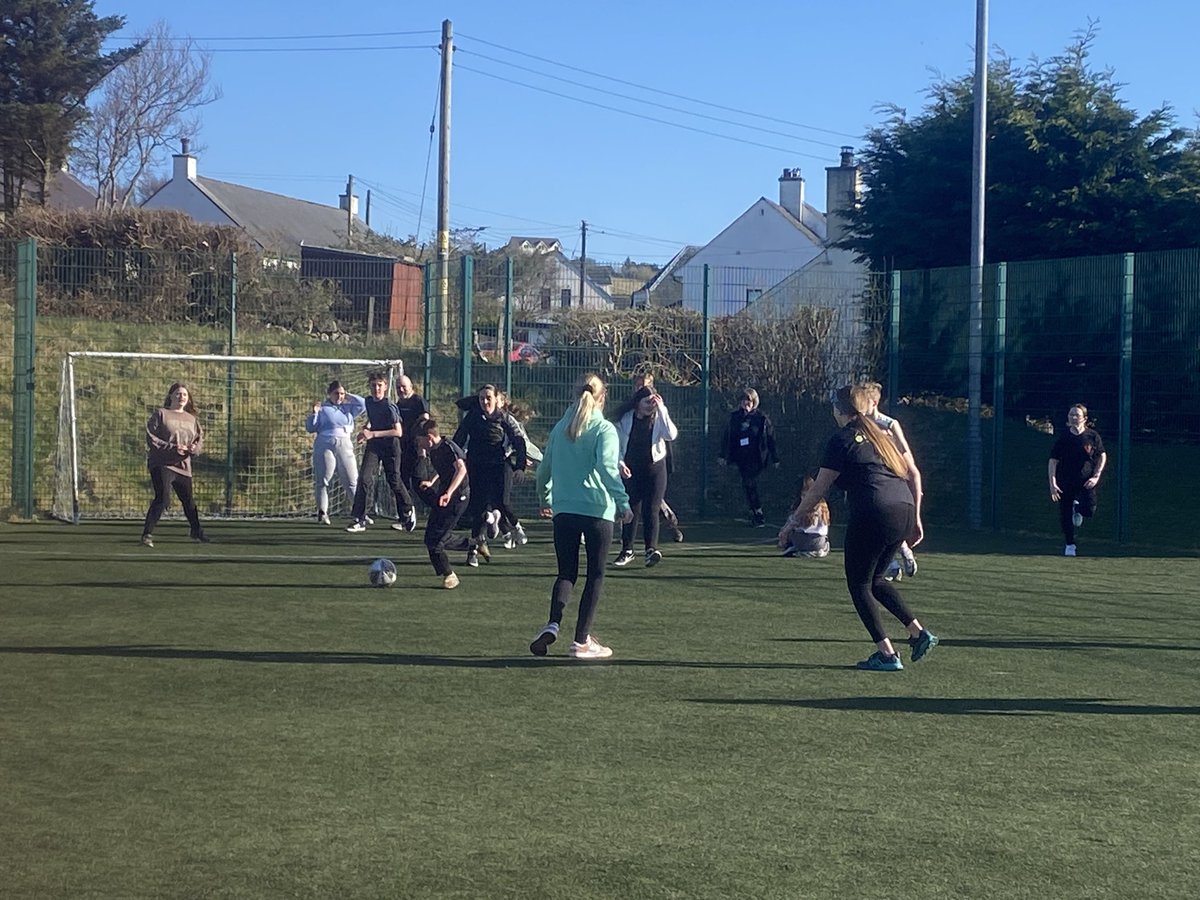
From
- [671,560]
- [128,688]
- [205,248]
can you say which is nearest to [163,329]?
[205,248]

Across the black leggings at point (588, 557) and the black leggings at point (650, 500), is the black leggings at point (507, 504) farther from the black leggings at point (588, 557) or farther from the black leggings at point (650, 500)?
the black leggings at point (588, 557)

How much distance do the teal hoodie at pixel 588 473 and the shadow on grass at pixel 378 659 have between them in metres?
0.95

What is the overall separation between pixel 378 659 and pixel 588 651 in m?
1.32

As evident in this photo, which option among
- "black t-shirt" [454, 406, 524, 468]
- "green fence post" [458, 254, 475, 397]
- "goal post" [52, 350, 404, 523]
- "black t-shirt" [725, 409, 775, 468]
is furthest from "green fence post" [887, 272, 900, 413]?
"black t-shirt" [454, 406, 524, 468]

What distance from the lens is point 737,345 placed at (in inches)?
884

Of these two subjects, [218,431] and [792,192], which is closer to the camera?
[218,431]

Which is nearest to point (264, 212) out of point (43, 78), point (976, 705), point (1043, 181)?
point (43, 78)

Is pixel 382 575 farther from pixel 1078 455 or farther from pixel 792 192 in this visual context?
pixel 792 192

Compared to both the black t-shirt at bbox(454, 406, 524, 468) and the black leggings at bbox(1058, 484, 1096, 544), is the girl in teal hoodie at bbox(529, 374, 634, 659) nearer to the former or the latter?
the black t-shirt at bbox(454, 406, 524, 468)

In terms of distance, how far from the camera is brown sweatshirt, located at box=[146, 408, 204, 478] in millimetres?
14898

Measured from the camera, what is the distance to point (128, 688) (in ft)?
26.3

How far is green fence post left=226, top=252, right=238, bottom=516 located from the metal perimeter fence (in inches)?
2.4

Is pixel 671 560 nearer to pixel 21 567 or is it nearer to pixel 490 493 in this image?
pixel 490 493

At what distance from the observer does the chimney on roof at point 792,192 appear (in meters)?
65.1
